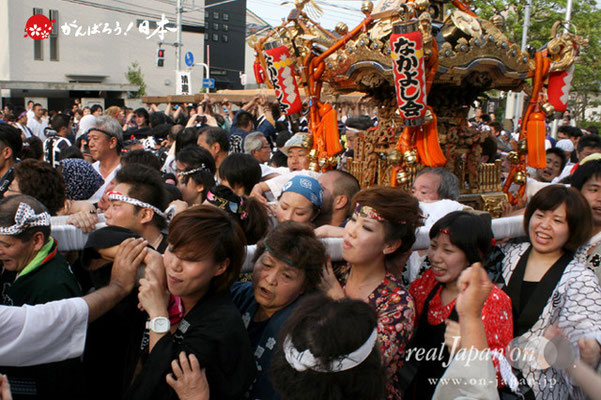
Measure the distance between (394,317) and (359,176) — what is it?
3.49m

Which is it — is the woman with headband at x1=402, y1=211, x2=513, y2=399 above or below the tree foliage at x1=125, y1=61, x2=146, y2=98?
below

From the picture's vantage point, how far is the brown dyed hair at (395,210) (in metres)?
2.28

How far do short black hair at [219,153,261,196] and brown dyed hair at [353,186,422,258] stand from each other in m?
1.34

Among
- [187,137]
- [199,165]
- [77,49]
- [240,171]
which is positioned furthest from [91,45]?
[240,171]

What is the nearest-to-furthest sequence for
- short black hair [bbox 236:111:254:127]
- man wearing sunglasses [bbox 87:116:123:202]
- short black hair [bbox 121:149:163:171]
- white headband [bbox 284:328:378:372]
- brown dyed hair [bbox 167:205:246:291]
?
white headband [bbox 284:328:378:372] → brown dyed hair [bbox 167:205:246:291] → short black hair [bbox 121:149:163:171] → man wearing sunglasses [bbox 87:116:123:202] → short black hair [bbox 236:111:254:127]

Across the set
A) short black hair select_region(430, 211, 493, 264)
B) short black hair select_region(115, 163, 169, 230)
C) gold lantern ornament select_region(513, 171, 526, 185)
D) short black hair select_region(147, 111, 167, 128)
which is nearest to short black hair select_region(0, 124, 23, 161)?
short black hair select_region(115, 163, 169, 230)

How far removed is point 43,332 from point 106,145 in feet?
9.37

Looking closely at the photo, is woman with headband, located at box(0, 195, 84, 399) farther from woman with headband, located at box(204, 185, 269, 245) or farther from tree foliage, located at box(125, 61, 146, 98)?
tree foliage, located at box(125, 61, 146, 98)

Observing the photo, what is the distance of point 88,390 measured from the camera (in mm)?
2195

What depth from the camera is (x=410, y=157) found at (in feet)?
15.2

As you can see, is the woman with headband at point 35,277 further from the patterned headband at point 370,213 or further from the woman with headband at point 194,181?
the woman with headband at point 194,181

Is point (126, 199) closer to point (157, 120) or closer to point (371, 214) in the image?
point (371, 214)

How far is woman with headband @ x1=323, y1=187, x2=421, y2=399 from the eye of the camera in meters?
2.18

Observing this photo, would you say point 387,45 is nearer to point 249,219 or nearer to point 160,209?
point 249,219
